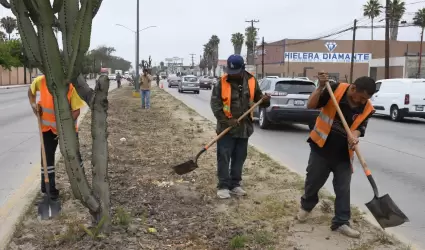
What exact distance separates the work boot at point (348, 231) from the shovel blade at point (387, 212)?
0.82 ft

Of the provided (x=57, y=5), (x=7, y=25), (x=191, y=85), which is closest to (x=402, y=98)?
(x=57, y=5)

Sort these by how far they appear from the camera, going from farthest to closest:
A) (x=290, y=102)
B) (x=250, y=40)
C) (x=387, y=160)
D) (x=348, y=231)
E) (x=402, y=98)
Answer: (x=250, y=40)
(x=402, y=98)
(x=290, y=102)
(x=387, y=160)
(x=348, y=231)

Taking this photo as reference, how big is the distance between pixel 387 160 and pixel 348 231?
518cm

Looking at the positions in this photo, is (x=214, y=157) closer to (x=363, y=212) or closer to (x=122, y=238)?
(x=363, y=212)

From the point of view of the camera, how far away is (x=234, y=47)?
99.2 meters

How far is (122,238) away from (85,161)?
3.73 meters

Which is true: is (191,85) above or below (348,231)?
above

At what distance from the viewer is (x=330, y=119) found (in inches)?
178

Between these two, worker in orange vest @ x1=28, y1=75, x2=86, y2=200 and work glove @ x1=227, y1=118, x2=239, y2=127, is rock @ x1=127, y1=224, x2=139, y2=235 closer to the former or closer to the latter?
worker in orange vest @ x1=28, y1=75, x2=86, y2=200

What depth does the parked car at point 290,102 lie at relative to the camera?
42.7 ft

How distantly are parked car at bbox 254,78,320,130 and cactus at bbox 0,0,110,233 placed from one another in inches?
375

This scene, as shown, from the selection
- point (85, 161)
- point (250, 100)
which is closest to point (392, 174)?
point (250, 100)

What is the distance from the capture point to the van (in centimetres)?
1745

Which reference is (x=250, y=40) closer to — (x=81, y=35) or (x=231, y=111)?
(x=231, y=111)
